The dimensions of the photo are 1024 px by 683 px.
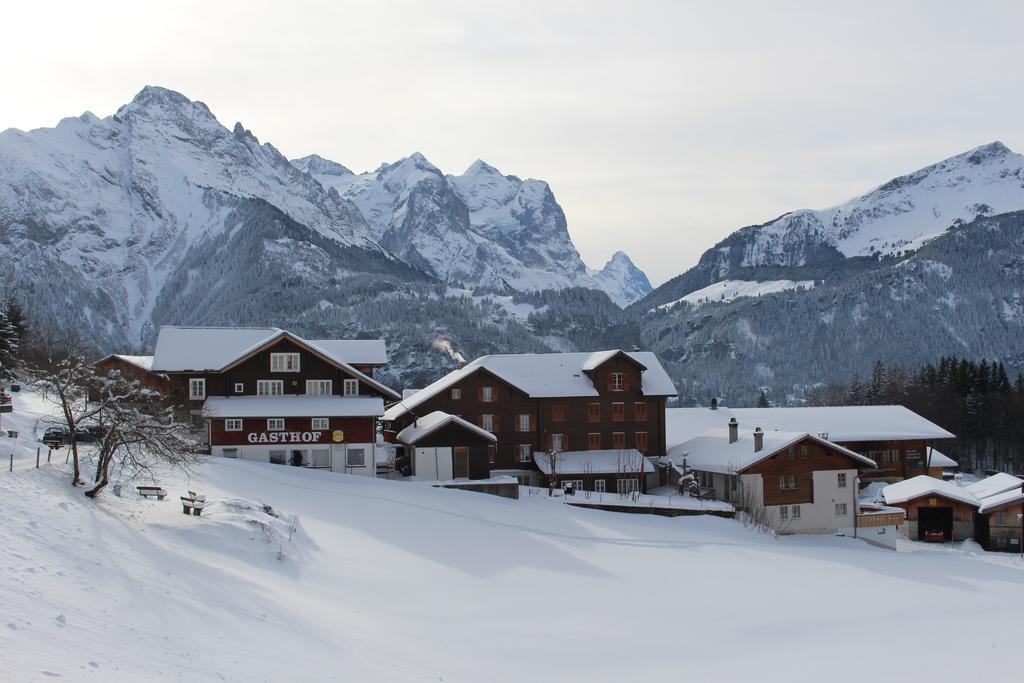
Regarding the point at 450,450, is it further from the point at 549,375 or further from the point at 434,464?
the point at 549,375

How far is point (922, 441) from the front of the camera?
80.6 metres

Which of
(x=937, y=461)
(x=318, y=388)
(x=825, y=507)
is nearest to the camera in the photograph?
(x=318, y=388)

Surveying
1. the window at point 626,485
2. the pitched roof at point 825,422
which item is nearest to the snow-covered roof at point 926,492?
the pitched roof at point 825,422

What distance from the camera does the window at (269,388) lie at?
60062 mm

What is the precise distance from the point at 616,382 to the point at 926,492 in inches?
958

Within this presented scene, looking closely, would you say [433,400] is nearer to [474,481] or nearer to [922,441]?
[474,481]

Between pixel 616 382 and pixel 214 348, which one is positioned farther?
pixel 616 382

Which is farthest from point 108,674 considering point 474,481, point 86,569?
point 474,481

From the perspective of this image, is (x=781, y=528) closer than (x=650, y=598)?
→ No

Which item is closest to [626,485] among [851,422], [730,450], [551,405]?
[551,405]

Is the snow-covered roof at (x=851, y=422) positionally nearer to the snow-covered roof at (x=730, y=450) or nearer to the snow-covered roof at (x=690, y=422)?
the snow-covered roof at (x=690, y=422)

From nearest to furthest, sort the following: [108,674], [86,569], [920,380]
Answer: [108,674], [86,569], [920,380]

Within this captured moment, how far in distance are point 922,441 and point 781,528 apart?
92.7ft

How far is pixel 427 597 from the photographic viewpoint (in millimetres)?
29422
